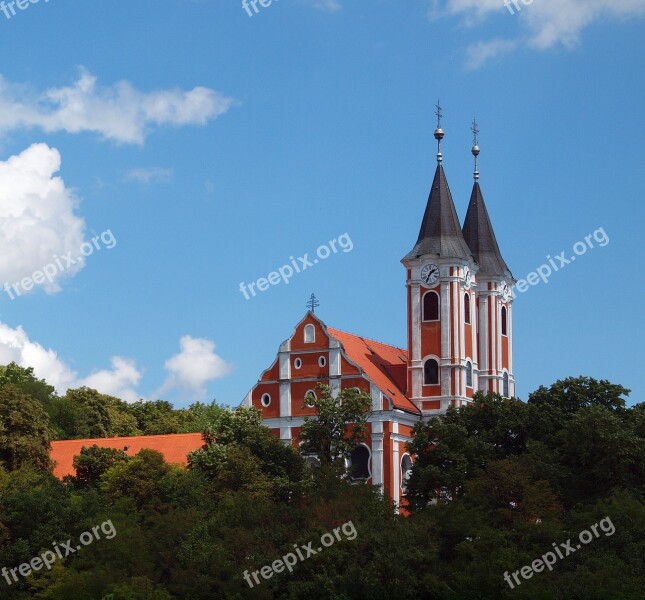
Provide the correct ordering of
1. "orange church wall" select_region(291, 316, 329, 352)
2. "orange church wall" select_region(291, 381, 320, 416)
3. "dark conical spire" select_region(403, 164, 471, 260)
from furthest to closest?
1. "dark conical spire" select_region(403, 164, 471, 260)
2. "orange church wall" select_region(291, 381, 320, 416)
3. "orange church wall" select_region(291, 316, 329, 352)

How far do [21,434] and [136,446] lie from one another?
7.06 m

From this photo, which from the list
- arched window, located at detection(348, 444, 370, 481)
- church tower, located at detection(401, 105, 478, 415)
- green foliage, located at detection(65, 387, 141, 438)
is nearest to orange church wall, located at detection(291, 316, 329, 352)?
church tower, located at detection(401, 105, 478, 415)

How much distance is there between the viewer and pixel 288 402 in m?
80.1

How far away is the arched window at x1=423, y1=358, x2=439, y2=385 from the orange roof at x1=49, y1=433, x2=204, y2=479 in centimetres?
1233

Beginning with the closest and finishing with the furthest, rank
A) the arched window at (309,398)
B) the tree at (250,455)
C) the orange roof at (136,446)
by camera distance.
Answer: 1. the tree at (250,455)
2. the arched window at (309,398)
3. the orange roof at (136,446)

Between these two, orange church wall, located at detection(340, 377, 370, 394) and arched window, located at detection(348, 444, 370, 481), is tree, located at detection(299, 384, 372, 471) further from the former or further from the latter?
orange church wall, located at detection(340, 377, 370, 394)

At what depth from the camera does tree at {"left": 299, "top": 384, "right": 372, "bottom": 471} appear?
237ft

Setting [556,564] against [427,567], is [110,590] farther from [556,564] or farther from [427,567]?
[556,564]

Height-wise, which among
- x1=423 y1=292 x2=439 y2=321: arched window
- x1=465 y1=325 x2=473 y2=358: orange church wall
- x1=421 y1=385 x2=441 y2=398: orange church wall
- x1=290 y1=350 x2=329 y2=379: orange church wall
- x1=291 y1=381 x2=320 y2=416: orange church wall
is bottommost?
x1=291 y1=381 x2=320 y2=416: orange church wall

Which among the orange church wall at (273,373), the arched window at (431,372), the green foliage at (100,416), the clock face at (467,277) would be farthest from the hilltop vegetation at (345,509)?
the green foliage at (100,416)

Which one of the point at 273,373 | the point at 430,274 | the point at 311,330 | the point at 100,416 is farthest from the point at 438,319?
the point at 100,416

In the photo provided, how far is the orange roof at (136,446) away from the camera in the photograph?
80.2 metres

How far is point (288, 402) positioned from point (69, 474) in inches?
468

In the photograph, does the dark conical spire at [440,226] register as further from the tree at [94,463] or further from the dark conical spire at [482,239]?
the tree at [94,463]
